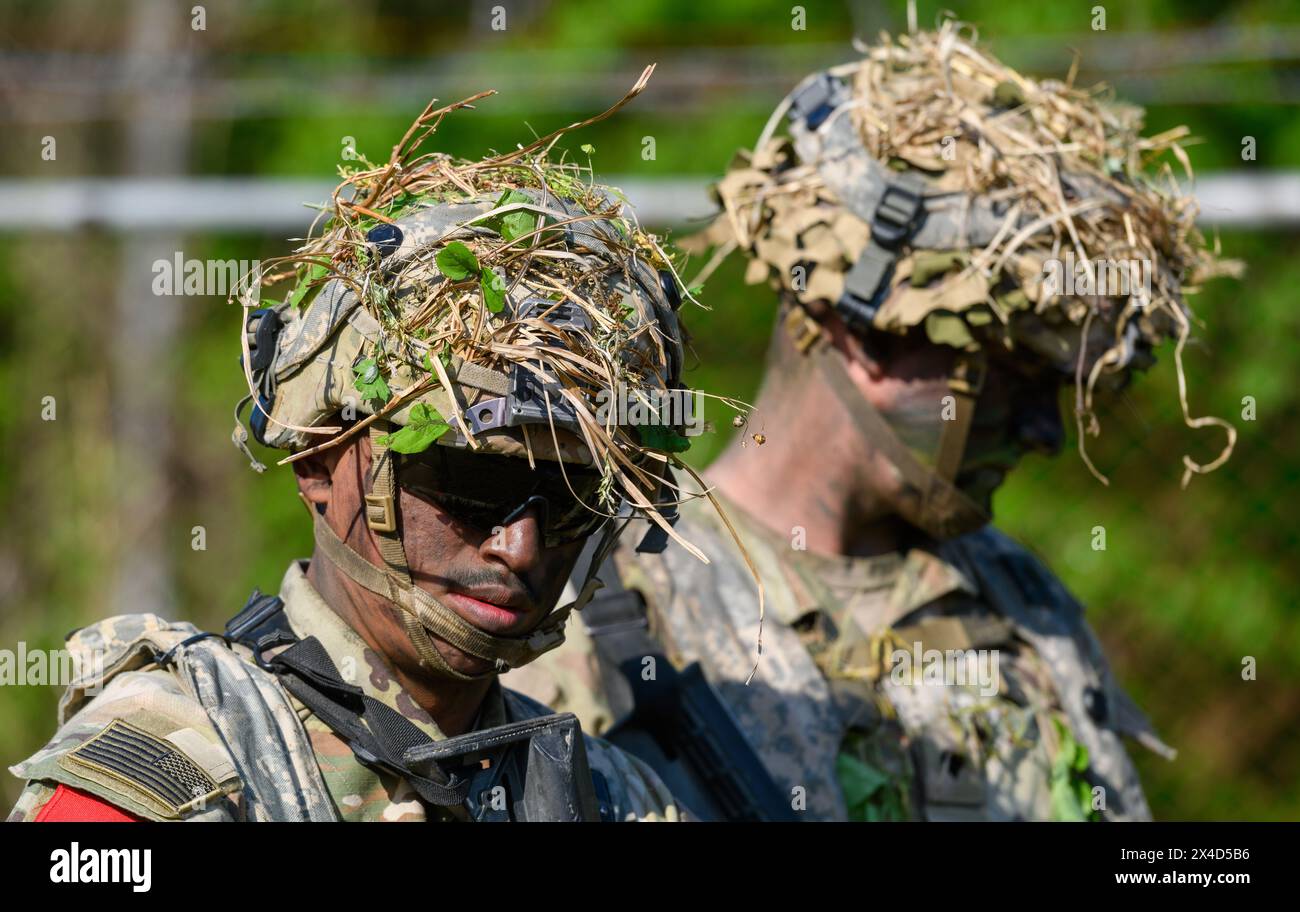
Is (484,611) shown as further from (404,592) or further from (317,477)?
(317,477)

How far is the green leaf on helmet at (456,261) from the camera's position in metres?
2.48

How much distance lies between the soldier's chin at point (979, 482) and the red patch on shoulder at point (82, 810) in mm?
2371

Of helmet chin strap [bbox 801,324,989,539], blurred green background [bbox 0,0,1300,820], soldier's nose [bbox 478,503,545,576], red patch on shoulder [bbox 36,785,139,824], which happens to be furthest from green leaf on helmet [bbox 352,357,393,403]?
blurred green background [bbox 0,0,1300,820]

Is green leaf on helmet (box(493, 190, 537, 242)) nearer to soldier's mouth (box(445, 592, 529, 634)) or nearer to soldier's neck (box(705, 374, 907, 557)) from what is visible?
soldier's mouth (box(445, 592, 529, 634))

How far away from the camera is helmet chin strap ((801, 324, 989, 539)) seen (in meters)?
4.01

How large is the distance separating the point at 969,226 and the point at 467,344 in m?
1.80

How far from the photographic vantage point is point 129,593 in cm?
698

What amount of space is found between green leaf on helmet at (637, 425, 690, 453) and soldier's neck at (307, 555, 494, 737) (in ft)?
1.53

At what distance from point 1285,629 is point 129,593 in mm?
4776

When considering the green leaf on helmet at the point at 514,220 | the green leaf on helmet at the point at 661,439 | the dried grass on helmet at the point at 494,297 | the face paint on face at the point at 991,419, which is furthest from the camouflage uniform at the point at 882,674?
the green leaf on helmet at the point at 514,220

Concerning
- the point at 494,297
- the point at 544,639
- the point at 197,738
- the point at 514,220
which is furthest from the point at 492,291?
the point at 197,738

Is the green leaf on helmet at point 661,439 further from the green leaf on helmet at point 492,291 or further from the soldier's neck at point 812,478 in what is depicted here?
the soldier's neck at point 812,478

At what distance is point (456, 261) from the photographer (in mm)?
2490

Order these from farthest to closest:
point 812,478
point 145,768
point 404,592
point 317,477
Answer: point 812,478, point 317,477, point 404,592, point 145,768
